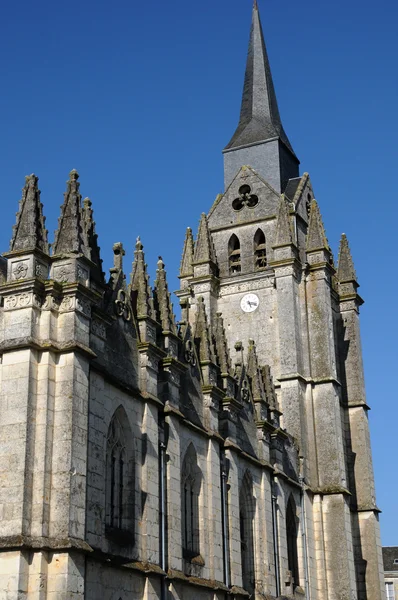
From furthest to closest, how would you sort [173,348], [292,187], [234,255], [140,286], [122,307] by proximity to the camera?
[292,187], [234,255], [173,348], [140,286], [122,307]

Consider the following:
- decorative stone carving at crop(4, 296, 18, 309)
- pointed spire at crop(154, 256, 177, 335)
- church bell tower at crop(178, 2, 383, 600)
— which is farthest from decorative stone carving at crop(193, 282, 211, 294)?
decorative stone carving at crop(4, 296, 18, 309)

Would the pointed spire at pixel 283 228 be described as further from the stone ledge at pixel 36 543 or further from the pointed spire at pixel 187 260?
the stone ledge at pixel 36 543

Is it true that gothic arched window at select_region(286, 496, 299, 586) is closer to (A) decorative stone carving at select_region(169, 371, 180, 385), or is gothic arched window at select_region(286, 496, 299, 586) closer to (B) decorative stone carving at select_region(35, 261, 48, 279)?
(A) decorative stone carving at select_region(169, 371, 180, 385)

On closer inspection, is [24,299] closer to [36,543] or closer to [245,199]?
[36,543]

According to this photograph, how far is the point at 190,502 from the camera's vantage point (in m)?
22.9

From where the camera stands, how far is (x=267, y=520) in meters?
27.0

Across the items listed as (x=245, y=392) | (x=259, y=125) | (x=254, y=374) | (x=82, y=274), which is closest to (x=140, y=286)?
(x=82, y=274)

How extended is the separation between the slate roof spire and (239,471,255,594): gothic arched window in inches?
512

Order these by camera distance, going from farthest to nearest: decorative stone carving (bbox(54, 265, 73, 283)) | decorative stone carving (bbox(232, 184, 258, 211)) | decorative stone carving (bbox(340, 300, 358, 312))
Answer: decorative stone carving (bbox(340, 300, 358, 312)) < decorative stone carving (bbox(232, 184, 258, 211)) < decorative stone carving (bbox(54, 265, 73, 283))

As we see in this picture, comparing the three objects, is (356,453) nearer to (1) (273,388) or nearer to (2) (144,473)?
(1) (273,388)

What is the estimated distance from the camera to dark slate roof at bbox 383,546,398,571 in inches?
2258

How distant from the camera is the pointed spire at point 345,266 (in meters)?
36.4

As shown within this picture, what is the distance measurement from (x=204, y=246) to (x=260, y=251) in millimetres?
2162

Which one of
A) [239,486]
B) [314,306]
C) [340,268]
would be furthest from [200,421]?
[340,268]
